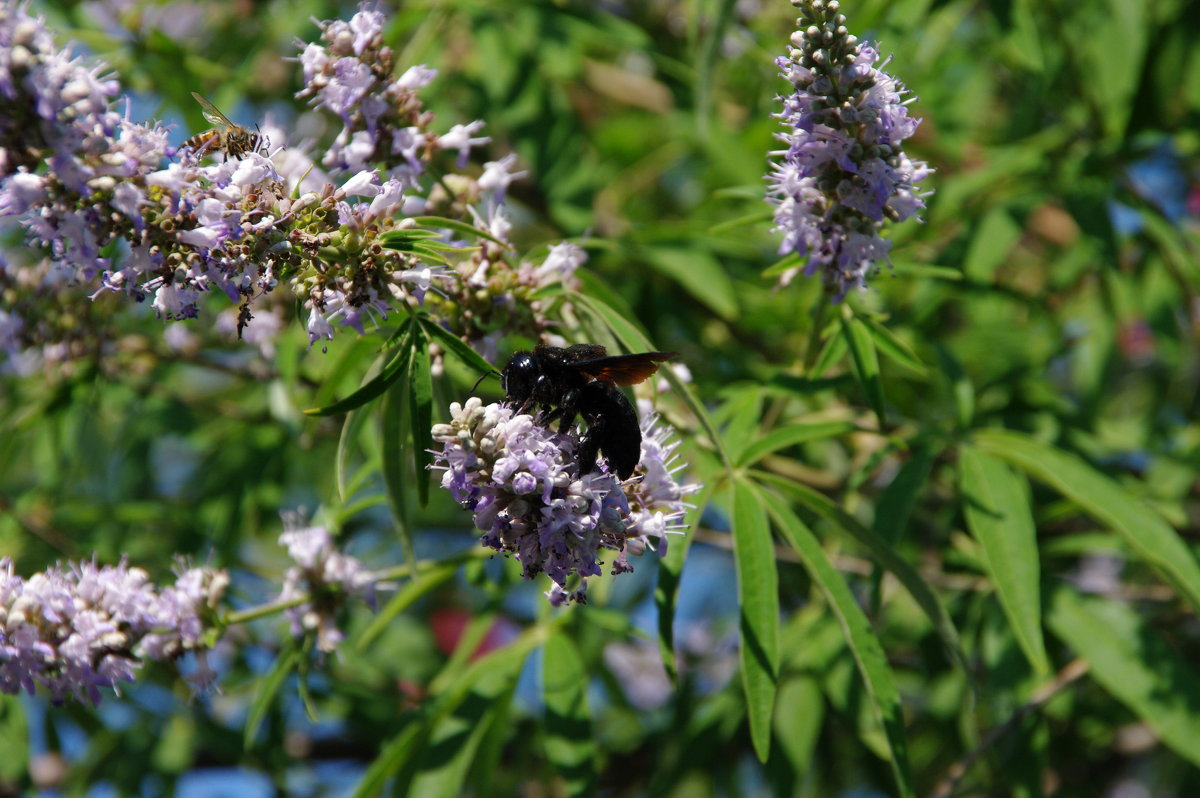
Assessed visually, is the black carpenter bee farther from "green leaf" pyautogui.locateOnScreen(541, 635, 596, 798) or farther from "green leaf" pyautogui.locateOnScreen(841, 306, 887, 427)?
"green leaf" pyautogui.locateOnScreen(541, 635, 596, 798)

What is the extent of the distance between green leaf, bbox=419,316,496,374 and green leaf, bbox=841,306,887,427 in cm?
69

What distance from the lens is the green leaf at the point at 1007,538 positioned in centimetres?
194

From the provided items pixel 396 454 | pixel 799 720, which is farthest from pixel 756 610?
pixel 799 720

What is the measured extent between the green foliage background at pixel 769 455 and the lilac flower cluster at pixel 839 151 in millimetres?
255

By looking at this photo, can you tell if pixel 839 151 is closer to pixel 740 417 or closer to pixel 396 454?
pixel 740 417

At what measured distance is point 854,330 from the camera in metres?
1.95

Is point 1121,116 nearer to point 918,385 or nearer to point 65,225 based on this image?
point 918,385

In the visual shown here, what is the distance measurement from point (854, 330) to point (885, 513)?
0.45 m

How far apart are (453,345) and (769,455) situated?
110 centimetres

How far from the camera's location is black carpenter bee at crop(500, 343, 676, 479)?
1632mm

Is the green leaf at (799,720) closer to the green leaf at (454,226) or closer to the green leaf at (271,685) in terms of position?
the green leaf at (271,685)

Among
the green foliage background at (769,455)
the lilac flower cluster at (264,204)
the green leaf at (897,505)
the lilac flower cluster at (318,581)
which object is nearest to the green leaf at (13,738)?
the green foliage background at (769,455)

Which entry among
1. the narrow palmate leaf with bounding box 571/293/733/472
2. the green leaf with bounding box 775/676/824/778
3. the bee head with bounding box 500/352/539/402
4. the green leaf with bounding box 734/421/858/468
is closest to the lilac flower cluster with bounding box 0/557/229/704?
the bee head with bounding box 500/352/539/402

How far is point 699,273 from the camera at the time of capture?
9.61 feet
